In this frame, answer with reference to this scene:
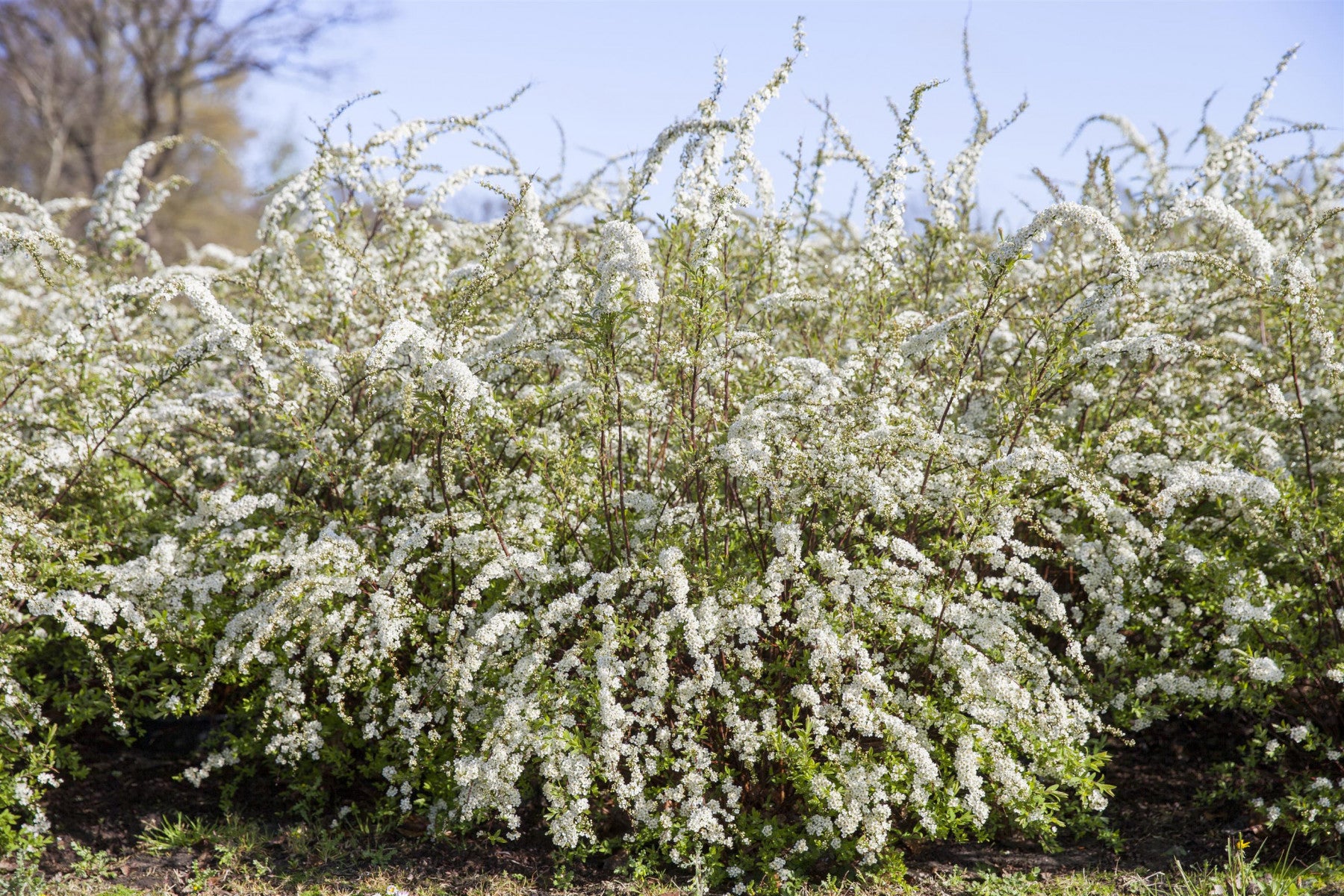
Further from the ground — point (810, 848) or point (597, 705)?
point (597, 705)

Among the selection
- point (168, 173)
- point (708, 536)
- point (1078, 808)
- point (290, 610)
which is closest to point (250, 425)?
point (290, 610)

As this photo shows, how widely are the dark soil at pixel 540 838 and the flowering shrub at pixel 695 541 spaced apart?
16 cm

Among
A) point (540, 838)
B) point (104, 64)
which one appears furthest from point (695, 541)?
point (104, 64)

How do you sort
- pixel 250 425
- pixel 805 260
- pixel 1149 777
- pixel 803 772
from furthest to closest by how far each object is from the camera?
1. pixel 805 260
2. pixel 250 425
3. pixel 1149 777
4. pixel 803 772

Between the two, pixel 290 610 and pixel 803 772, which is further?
pixel 290 610

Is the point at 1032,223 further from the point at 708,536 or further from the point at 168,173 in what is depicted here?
the point at 168,173

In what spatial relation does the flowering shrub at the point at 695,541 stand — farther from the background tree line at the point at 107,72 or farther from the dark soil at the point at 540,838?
the background tree line at the point at 107,72

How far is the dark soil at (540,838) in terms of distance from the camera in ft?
11.3

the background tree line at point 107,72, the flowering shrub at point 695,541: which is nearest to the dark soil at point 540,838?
the flowering shrub at point 695,541

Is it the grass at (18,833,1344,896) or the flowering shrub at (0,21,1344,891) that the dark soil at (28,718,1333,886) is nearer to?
the grass at (18,833,1344,896)

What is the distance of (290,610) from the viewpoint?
A: 11.0 feet

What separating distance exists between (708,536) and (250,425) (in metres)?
2.94

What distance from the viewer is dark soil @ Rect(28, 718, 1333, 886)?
3441mm

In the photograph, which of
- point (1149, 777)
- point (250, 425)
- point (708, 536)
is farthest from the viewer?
point (250, 425)
